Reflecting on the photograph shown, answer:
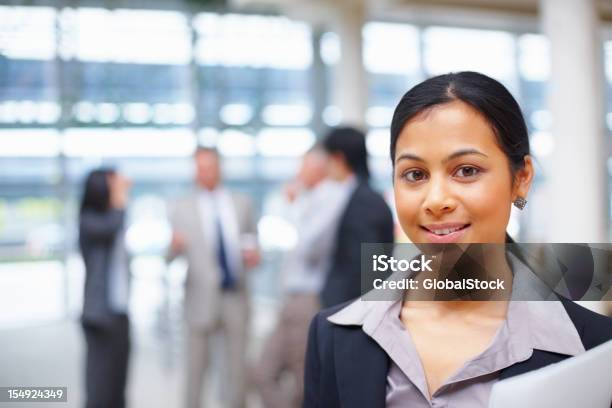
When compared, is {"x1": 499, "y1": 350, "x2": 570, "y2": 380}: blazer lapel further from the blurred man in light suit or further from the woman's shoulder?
the blurred man in light suit

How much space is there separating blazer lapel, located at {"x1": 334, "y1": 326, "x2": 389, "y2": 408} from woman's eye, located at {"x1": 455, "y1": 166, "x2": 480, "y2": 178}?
0.80 feet

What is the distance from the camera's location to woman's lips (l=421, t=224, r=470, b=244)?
720 millimetres

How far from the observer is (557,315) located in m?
0.76

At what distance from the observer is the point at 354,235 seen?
2.29 m

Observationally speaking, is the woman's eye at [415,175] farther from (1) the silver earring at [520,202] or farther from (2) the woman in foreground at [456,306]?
(1) the silver earring at [520,202]

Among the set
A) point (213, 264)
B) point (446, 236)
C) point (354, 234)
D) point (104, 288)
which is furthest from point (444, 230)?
point (213, 264)

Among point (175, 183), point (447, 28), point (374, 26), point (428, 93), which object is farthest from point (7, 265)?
point (428, 93)

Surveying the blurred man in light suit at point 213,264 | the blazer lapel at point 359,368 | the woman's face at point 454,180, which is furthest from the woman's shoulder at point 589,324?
the blurred man in light suit at point 213,264

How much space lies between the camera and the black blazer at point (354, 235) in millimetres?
2260

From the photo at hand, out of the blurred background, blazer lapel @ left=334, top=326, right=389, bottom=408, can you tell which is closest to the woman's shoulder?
blazer lapel @ left=334, top=326, right=389, bottom=408

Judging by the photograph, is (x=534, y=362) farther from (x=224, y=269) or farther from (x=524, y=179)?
(x=224, y=269)

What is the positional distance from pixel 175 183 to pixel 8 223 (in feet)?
5.85

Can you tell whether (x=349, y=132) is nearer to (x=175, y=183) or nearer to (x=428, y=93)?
(x=428, y=93)

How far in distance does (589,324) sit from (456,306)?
0.50ft
